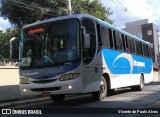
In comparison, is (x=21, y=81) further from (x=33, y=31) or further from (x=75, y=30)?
(x=75, y=30)

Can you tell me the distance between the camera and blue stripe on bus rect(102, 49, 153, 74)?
1632cm

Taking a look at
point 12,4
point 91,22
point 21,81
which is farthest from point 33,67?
point 12,4

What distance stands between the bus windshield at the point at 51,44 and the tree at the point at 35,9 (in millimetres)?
16951

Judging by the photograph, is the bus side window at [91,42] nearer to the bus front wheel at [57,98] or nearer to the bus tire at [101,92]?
the bus tire at [101,92]

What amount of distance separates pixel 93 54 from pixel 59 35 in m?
1.72

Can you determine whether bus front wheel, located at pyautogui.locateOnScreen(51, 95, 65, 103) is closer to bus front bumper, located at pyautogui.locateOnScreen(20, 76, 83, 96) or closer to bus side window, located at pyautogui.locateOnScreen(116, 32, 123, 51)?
bus front bumper, located at pyautogui.locateOnScreen(20, 76, 83, 96)

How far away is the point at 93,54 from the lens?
14.1m

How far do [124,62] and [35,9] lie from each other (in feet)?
47.2

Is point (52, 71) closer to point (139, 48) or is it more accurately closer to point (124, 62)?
point (124, 62)

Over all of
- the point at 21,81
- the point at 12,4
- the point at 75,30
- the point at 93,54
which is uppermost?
the point at 12,4

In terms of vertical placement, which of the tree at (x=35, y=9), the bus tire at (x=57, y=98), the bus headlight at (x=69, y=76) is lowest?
the bus tire at (x=57, y=98)

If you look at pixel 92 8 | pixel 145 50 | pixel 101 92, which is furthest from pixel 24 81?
pixel 92 8

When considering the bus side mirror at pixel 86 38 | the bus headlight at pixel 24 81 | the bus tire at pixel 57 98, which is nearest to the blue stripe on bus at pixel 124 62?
the bus side mirror at pixel 86 38

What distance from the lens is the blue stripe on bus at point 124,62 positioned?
1632 centimetres
